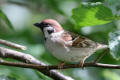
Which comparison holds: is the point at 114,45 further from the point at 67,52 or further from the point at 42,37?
the point at 42,37

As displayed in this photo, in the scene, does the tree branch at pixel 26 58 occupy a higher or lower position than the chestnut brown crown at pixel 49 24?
lower

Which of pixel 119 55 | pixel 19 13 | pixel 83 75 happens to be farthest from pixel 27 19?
pixel 119 55

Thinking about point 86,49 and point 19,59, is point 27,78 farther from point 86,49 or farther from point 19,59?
point 86,49

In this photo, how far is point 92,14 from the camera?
1.73m

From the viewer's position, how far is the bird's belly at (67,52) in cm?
255

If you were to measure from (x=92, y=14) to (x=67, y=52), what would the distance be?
894mm

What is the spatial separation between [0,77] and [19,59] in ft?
2.14

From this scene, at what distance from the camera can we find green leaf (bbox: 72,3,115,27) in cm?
167

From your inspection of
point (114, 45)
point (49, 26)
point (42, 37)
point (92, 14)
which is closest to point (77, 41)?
point (49, 26)

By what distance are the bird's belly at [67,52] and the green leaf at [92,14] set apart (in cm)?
79

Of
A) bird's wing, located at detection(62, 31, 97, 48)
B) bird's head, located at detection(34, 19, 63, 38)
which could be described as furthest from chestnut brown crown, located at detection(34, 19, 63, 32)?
bird's wing, located at detection(62, 31, 97, 48)

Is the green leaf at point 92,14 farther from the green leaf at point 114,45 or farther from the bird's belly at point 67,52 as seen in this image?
the bird's belly at point 67,52

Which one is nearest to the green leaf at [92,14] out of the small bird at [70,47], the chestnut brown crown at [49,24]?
the small bird at [70,47]

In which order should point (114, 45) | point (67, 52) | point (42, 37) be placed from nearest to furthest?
point (114, 45), point (67, 52), point (42, 37)
